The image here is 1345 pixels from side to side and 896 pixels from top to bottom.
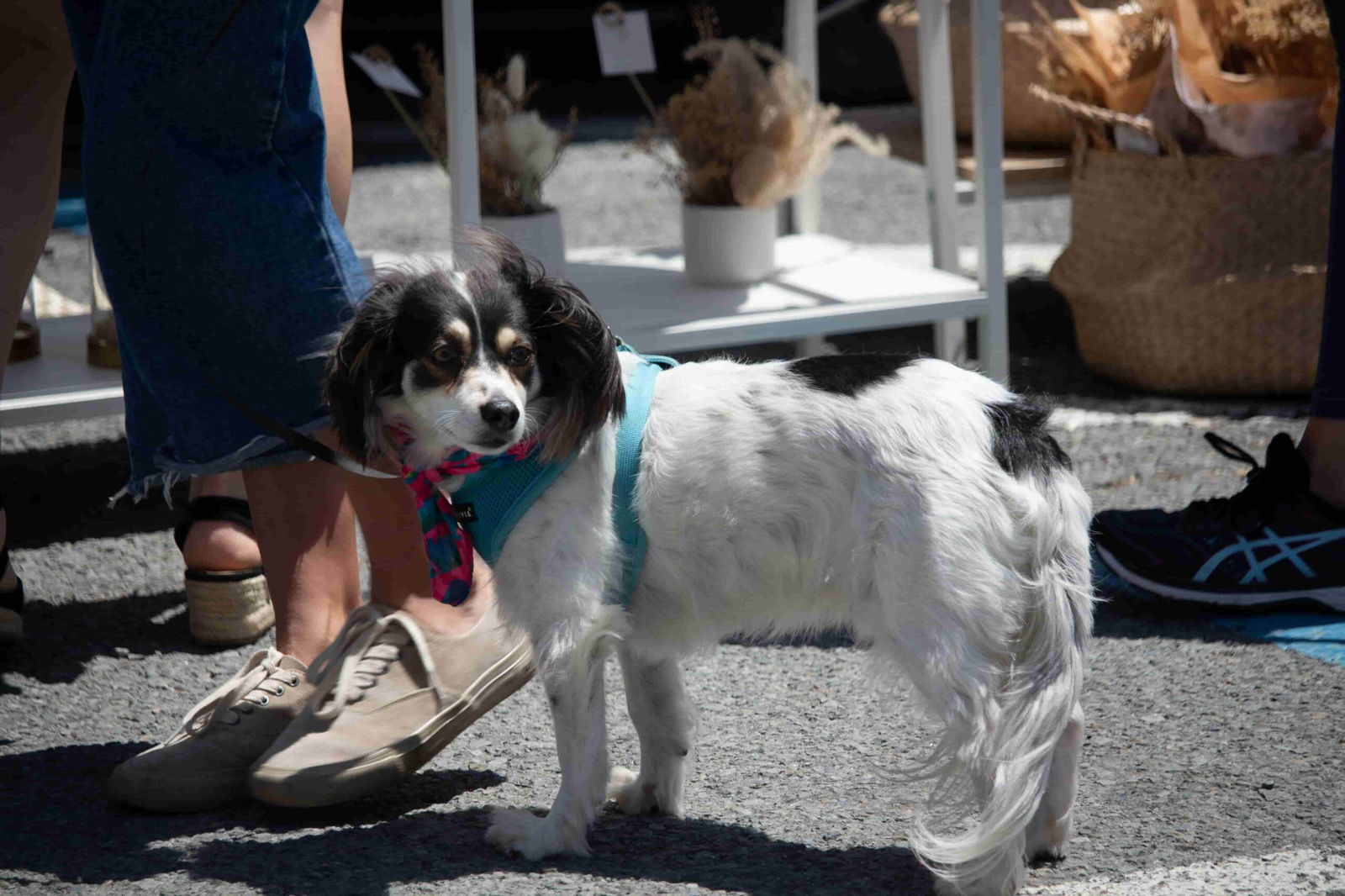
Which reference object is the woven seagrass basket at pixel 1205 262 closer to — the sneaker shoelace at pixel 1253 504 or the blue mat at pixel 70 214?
the sneaker shoelace at pixel 1253 504

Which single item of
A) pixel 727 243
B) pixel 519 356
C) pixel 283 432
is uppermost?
pixel 727 243

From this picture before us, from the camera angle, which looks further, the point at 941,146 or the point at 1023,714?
the point at 941,146

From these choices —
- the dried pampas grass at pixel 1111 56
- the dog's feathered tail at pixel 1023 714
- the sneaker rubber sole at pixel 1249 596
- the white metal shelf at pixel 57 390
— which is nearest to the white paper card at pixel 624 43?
the dried pampas grass at pixel 1111 56

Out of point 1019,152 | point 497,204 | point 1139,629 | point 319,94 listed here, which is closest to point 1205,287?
point 1019,152

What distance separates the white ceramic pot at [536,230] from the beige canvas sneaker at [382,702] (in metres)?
1.30

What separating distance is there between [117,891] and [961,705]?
1.02m

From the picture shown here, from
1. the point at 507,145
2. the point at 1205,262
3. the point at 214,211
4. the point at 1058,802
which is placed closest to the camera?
the point at 1058,802

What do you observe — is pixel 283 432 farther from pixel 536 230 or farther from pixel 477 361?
pixel 536 230

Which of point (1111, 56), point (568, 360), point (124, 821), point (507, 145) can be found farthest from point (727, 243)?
point (124, 821)

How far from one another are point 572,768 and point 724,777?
1.05ft

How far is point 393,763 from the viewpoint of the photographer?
182 cm

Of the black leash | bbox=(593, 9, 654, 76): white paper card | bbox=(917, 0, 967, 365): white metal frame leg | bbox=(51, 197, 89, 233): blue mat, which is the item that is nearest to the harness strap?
the black leash

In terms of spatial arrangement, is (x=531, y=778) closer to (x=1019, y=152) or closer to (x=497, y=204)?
(x=497, y=204)

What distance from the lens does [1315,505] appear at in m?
2.41
